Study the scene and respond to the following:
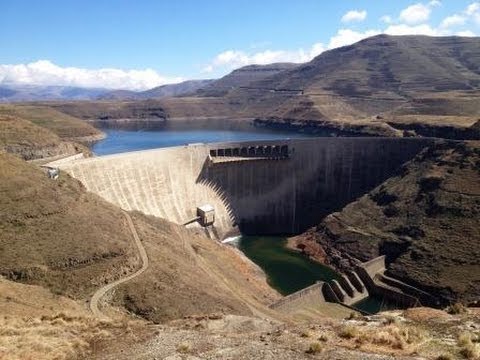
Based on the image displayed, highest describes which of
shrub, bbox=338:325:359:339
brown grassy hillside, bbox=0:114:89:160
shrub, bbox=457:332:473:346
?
brown grassy hillside, bbox=0:114:89:160

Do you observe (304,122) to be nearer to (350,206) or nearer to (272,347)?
(350,206)

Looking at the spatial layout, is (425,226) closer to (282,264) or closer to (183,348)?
(282,264)

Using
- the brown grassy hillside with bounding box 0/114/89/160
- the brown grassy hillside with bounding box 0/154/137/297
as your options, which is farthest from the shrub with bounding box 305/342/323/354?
the brown grassy hillside with bounding box 0/114/89/160

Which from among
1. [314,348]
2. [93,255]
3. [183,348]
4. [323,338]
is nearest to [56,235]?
[93,255]

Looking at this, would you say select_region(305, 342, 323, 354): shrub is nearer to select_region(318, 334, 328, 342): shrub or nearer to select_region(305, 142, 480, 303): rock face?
select_region(318, 334, 328, 342): shrub

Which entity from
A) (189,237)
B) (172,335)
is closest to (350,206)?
(189,237)

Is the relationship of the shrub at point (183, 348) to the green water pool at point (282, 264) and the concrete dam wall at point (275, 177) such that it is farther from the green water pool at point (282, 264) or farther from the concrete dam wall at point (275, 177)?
the concrete dam wall at point (275, 177)
